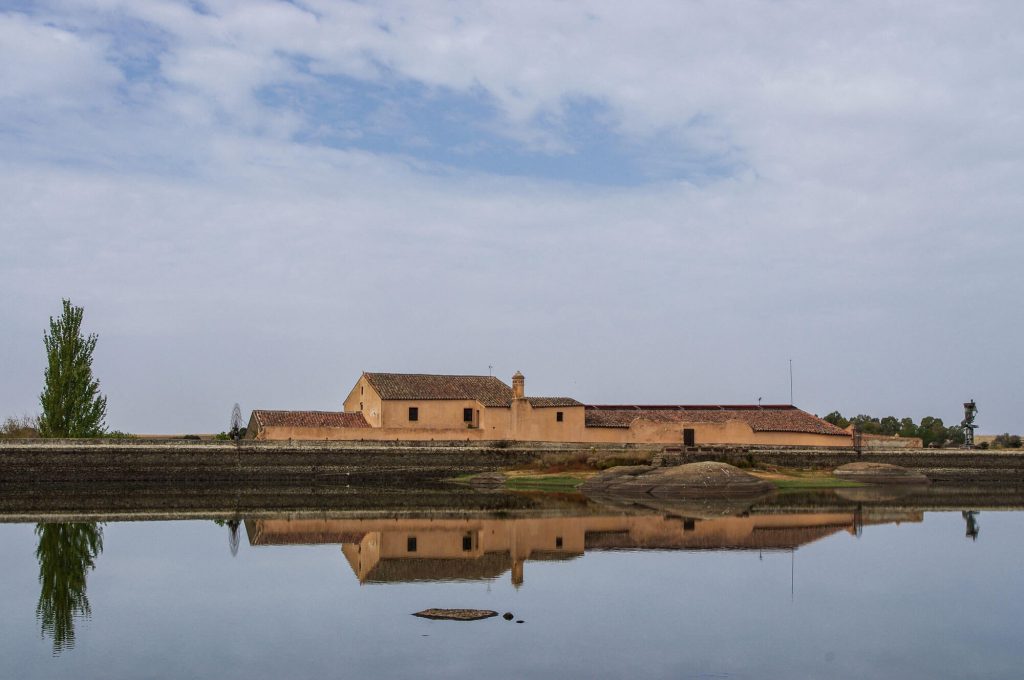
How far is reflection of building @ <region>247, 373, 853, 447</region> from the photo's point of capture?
61.0 metres

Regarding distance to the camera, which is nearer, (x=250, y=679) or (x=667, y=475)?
(x=250, y=679)

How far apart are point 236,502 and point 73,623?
25774 mm

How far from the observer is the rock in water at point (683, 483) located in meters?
46.6

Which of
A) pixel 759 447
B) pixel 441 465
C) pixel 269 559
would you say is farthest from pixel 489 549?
pixel 759 447

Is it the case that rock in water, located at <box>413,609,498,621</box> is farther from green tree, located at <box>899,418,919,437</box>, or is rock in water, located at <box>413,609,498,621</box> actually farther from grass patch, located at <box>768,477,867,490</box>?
green tree, located at <box>899,418,919,437</box>

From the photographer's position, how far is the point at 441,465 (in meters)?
→ 57.9

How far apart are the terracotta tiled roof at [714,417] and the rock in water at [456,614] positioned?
46.4 meters

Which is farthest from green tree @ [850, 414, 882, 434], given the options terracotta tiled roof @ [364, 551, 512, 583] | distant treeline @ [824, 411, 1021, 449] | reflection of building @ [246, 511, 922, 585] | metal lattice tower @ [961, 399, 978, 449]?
terracotta tiled roof @ [364, 551, 512, 583]

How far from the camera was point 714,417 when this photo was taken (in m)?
65.7

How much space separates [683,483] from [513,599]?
2866 centimetres

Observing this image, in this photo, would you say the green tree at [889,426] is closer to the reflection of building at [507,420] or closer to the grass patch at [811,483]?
the reflection of building at [507,420]

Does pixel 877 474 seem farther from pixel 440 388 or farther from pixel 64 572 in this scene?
pixel 64 572

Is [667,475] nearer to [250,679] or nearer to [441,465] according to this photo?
[441,465]

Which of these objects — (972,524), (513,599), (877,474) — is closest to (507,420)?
(877,474)
